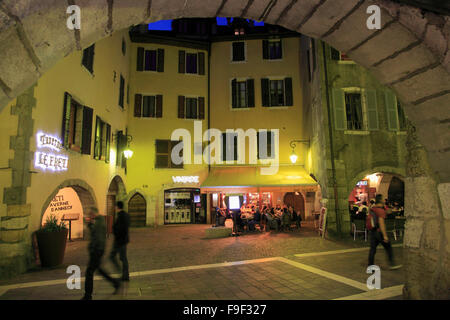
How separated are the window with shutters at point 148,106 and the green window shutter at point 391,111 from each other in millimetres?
11831

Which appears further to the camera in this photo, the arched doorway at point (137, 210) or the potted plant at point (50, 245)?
the arched doorway at point (137, 210)

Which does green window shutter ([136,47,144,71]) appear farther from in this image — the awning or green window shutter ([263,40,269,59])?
the awning

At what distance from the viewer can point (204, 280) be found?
18.8ft

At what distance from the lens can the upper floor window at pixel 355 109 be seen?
471 inches

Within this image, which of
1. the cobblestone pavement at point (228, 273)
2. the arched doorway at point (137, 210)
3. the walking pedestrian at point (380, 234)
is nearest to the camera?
the cobblestone pavement at point (228, 273)

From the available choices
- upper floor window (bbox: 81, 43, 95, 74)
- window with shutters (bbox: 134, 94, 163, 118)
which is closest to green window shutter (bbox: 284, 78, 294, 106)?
window with shutters (bbox: 134, 94, 163, 118)

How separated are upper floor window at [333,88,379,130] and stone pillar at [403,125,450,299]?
9142 millimetres

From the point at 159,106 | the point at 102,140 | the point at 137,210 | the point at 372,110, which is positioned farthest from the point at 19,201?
the point at 372,110

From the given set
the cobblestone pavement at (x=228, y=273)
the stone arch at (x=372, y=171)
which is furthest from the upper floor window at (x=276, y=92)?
the cobblestone pavement at (x=228, y=273)

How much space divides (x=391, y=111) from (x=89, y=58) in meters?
13.0

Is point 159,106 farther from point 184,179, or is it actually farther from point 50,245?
point 50,245

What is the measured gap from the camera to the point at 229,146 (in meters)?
16.2

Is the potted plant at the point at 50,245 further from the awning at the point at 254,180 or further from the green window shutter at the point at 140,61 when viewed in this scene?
the green window shutter at the point at 140,61
